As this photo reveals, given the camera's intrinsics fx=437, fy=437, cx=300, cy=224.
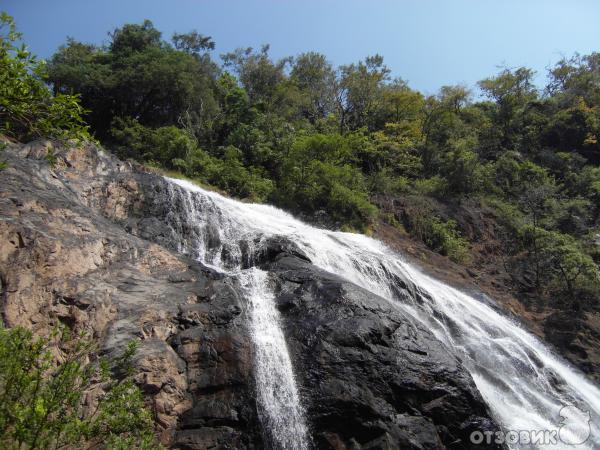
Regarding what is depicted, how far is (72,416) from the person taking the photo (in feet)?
14.7

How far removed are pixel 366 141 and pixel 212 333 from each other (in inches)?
926

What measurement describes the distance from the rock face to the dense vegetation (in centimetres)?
1203

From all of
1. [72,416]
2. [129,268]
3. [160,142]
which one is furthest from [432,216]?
[72,416]

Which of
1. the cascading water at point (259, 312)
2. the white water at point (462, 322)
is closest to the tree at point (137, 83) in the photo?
the white water at point (462, 322)

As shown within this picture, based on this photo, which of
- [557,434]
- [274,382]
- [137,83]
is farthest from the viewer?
[137,83]

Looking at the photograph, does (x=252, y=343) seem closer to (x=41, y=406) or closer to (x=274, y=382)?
(x=274, y=382)

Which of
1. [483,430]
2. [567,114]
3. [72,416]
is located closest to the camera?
[72,416]

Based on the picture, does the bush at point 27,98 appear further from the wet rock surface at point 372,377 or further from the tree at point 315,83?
the tree at point 315,83

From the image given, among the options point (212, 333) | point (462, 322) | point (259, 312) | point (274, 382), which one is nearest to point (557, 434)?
point (462, 322)

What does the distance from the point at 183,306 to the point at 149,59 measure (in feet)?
70.8

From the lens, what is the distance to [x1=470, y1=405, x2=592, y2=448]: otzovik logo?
28.9 ft

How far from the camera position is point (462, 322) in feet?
46.4

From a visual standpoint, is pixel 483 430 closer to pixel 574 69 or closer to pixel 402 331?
pixel 402 331

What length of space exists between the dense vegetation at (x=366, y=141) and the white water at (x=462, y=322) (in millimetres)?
6151
